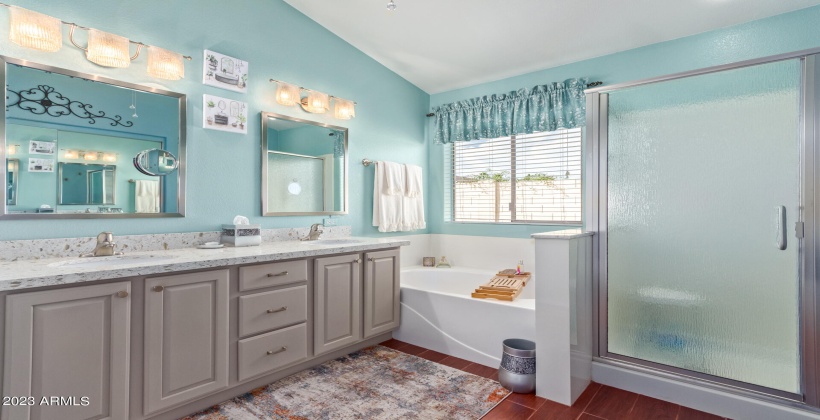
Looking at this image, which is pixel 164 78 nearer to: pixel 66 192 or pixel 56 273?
pixel 66 192

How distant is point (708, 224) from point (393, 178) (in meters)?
2.58

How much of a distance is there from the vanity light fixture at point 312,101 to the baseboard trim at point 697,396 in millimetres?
Result: 2721

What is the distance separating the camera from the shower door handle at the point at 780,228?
6.52 ft

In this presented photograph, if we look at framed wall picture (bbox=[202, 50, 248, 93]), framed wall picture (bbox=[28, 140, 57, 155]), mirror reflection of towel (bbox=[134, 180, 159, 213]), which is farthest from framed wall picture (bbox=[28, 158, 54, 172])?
framed wall picture (bbox=[202, 50, 248, 93])

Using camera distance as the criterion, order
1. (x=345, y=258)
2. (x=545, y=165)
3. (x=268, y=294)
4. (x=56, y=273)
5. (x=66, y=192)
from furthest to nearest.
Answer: (x=545, y=165) < (x=345, y=258) < (x=268, y=294) < (x=66, y=192) < (x=56, y=273)

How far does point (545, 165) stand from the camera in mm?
3838

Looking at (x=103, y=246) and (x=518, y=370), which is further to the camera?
(x=518, y=370)

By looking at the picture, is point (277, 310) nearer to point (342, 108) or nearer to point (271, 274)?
point (271, 274)

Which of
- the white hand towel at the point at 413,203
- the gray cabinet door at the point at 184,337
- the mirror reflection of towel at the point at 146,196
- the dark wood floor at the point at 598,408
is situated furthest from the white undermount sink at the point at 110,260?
the white hand towel at the point at 413,203

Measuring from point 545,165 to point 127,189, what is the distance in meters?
3.29

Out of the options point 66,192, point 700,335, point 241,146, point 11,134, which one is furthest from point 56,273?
point 700,335

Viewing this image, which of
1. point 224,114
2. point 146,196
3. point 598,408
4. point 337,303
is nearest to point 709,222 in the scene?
point 598,408

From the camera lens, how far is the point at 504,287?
3.14 m

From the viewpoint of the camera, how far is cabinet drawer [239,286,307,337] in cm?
227
